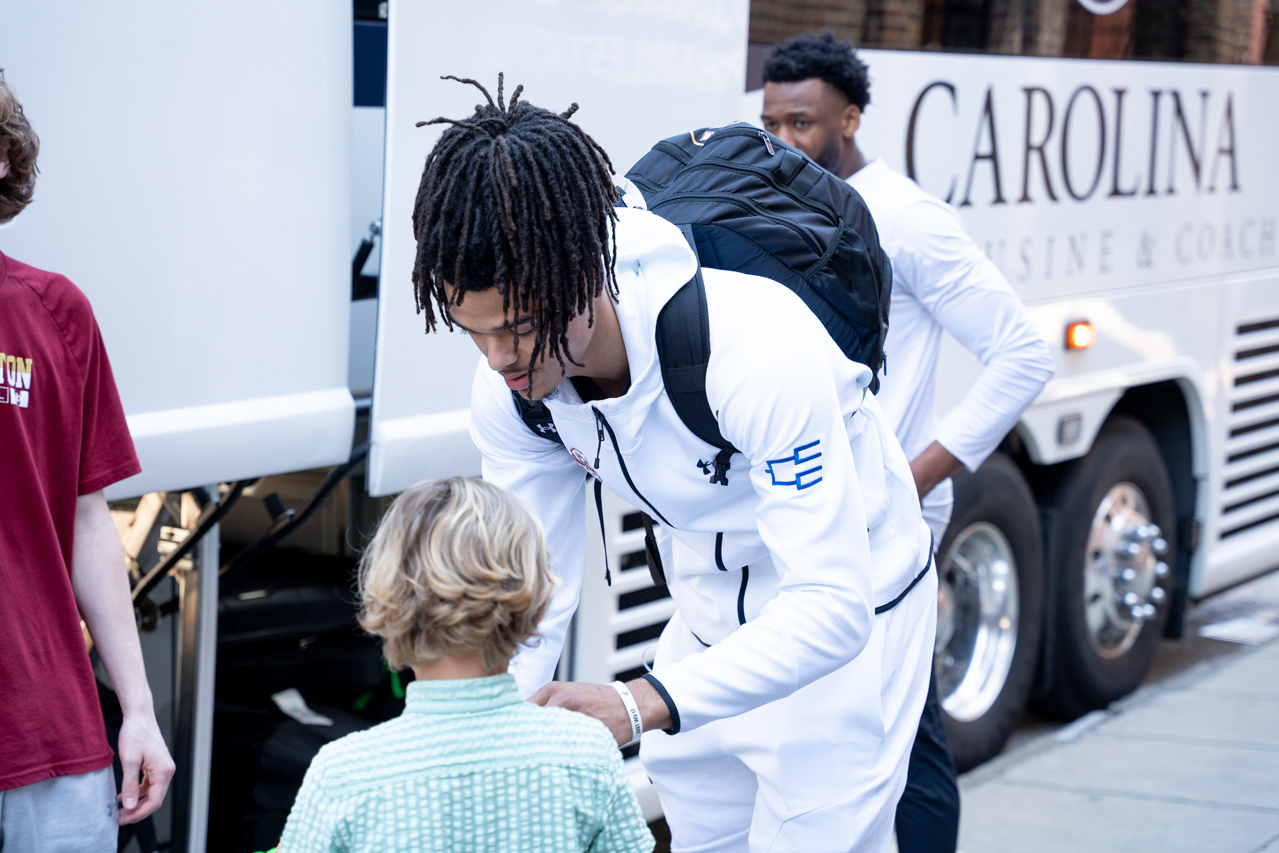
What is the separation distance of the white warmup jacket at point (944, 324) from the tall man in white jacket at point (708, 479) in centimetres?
88

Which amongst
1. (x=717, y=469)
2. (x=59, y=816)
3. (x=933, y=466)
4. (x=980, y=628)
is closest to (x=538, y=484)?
(x=717, y=469)

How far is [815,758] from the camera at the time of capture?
204 cm

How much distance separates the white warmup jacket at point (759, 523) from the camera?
5.68 feet

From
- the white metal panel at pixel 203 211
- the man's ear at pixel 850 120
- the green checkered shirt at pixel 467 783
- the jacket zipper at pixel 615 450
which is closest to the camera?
the green checkered shirt at pixel 467 783

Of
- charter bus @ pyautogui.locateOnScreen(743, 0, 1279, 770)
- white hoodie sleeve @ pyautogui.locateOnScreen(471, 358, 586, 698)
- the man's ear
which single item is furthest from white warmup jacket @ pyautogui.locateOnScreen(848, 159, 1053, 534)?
white hoodie sleeve @ pyautogui.locateOnScreen(471, 358, 586, 698)

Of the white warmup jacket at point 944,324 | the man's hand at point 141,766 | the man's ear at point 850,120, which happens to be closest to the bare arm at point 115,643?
the man's hand at point 141,766

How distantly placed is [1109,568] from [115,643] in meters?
→ 3.92

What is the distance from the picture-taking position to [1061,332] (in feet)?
14.5

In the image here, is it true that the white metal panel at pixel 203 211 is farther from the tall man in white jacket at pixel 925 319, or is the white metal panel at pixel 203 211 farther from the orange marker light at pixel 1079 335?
the orange marker light at pixel 1079 335

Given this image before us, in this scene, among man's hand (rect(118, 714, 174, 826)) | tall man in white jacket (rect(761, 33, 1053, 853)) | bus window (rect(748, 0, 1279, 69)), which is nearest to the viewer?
man's hand (rect(118, 714, 174, 826))

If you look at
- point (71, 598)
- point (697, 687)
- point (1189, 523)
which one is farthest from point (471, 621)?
point (1189, 523)

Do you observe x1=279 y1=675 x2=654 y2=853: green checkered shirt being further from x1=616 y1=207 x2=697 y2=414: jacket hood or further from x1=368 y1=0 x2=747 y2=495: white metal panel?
x1=368 y1=0 x2=747 y2=495: white metal panel

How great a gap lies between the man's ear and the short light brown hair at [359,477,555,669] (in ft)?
6.14

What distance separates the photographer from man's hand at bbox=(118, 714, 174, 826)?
1989mm
